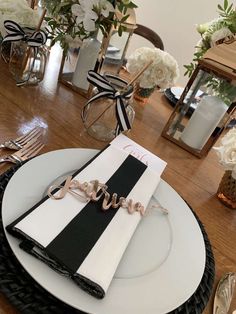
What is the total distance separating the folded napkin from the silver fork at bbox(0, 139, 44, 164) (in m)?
0.14

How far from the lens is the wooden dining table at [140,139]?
619 millimetres

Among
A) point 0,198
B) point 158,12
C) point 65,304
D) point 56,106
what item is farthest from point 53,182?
point 158,12

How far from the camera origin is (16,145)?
23.1 inches

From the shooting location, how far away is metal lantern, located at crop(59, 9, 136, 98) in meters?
0.79

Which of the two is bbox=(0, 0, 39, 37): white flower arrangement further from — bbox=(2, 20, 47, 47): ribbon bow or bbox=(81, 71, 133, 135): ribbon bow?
bbox=(81, 71, 133, 135): ribbon bow

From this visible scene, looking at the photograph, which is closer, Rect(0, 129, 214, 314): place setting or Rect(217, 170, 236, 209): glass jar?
Rect(0, 129, 214, 314): place setting

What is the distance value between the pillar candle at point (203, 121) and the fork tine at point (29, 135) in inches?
16.4

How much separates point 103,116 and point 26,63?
0.28 meters

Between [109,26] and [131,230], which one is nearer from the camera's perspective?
[131,230]

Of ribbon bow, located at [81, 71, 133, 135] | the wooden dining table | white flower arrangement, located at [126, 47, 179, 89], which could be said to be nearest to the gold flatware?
the wooden dining table

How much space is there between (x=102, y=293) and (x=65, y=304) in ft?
0.16

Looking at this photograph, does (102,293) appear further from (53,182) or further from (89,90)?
(89,90)

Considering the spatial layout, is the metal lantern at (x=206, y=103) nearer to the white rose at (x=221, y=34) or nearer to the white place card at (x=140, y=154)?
the white rose at (x=221, y=34)

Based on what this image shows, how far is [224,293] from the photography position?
0.46 metres
